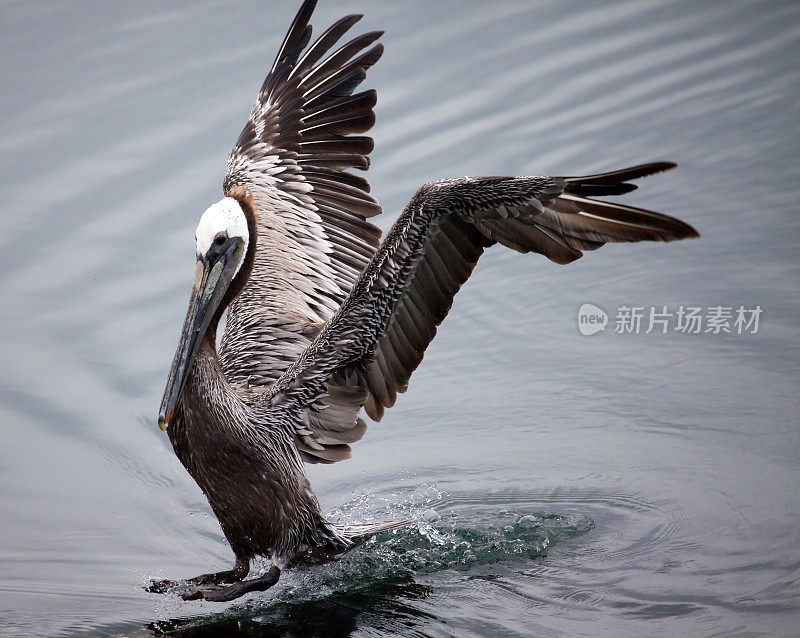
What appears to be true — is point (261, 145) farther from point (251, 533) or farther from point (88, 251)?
point (251, 533)

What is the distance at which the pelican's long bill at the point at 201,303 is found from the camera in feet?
17.1

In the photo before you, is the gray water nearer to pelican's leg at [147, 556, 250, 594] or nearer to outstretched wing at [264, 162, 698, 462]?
pelican's leg at [147, 556, 250, 594]

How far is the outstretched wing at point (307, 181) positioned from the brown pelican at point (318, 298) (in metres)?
0.01

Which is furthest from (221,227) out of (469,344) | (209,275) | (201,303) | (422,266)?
(469,344)

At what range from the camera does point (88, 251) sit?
27.8 feet

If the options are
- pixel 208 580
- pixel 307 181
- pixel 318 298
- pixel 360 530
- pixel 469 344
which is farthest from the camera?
pixel 469 344

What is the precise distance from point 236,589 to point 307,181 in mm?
2717

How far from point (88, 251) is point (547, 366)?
3647 millimetres

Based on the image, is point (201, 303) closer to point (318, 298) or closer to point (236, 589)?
point (236, 589)

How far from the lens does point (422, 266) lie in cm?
525

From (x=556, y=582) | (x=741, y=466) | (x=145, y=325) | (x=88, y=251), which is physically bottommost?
(x=556, y=582)

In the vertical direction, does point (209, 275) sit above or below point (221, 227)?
below

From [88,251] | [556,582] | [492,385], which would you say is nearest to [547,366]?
[492,385]

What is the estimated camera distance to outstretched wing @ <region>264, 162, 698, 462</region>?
469 cm
